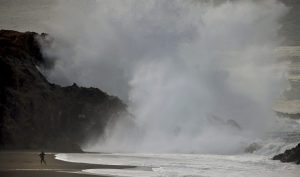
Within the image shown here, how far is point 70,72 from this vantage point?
174 ft

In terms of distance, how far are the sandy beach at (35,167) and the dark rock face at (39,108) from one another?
6.18 metres

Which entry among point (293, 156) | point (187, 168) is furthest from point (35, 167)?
point (293, 156)

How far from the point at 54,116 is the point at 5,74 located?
4.50 metres

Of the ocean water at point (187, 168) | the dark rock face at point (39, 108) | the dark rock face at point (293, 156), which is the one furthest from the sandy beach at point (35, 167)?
the dark rock face at point (293, 156)

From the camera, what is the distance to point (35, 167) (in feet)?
87.1

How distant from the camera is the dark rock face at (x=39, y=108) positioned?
38.8 meters

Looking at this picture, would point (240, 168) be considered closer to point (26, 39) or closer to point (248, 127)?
point (26, 39)

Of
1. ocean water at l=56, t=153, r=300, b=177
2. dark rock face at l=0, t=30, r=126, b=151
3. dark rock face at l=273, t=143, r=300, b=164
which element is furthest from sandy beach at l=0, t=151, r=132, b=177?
dark rock face at l=273, t=143, r=300, b=164

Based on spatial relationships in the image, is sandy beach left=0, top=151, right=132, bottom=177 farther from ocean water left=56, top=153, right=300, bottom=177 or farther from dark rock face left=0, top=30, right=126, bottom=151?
dark rock face left=0, top=30, right=126, bottom=151

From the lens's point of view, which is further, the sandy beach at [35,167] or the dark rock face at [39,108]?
the dark rock face at [39,108]

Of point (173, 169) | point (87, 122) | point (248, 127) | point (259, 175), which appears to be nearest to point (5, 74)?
point (87, 122)

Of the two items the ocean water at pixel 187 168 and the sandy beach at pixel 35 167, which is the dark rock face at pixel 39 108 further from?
the ocean water at pixel 187 168

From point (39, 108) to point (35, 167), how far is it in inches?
564

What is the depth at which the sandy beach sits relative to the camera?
78.1ft
